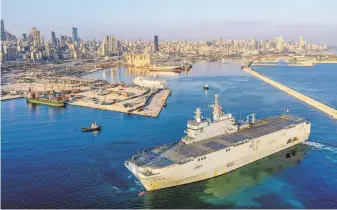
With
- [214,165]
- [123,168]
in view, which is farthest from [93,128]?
[214,165]

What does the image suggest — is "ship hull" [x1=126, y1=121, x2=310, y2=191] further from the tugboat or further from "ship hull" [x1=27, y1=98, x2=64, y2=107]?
"ship hull" [x1=27, y1=98, x2=64, y2=107]

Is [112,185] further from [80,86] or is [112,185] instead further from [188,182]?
[80,86]

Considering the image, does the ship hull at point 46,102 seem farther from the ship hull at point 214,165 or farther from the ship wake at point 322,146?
the ship wake at point 322,146

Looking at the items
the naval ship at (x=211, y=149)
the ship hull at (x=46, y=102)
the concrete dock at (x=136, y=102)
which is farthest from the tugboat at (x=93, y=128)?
the ship hull at (x=46, y=102)

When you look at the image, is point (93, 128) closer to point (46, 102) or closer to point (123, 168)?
point (123, 168)

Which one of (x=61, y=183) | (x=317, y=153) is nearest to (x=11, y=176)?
(x=61, y=183)
